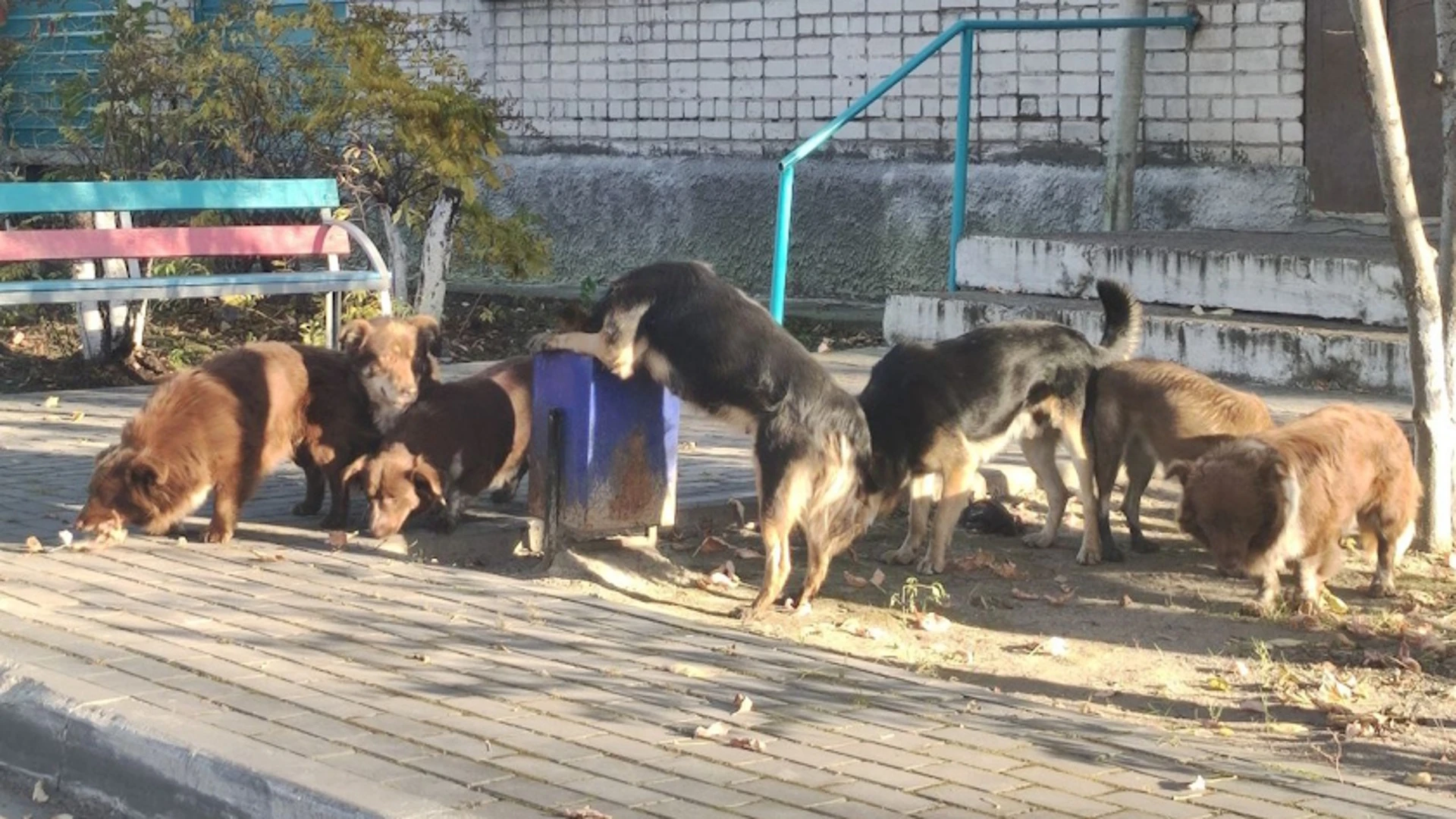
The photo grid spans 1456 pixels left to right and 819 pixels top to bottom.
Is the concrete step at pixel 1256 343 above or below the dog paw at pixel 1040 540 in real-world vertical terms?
above

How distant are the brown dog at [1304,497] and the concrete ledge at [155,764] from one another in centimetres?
356

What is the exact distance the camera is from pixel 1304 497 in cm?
691

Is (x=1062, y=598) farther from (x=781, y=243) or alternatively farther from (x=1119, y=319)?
(x=781, y=243)

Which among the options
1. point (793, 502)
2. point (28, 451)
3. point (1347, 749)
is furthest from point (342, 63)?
point (1347, 749)

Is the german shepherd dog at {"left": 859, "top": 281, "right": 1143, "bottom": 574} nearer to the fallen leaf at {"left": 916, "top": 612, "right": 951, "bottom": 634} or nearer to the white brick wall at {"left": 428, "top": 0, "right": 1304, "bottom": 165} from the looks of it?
the fallen leaf at {"left": 916, "top": 612, "right": 951, "bottom": 634}

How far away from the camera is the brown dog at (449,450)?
7797 mm

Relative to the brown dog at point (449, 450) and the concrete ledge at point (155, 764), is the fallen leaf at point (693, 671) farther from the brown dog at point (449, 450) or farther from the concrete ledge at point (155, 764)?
the brown dog at point (449, 450)

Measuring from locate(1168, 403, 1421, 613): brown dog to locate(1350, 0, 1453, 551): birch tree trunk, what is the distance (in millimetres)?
383

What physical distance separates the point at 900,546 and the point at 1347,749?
2.91 m

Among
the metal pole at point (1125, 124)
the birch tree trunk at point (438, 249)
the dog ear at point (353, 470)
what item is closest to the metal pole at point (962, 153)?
the metal pole at point (1125, 124)

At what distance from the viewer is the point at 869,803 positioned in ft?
15.0

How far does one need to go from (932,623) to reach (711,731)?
6.96ft

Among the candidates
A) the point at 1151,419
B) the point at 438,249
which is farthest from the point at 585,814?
the point at 438,249

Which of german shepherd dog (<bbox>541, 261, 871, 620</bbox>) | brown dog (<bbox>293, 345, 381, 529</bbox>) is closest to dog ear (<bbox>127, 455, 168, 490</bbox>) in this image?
brown dog (<bbox>293, 345, 381, 529</bbox>)
